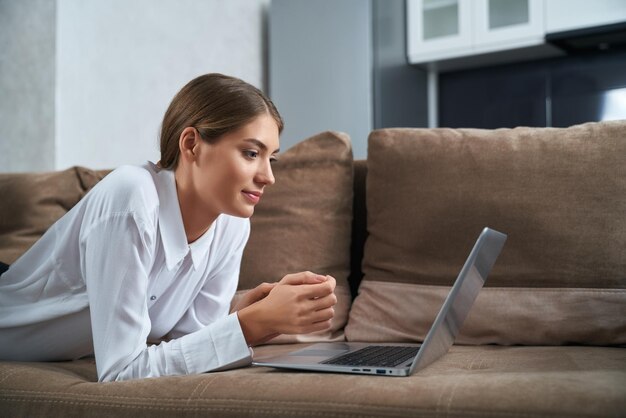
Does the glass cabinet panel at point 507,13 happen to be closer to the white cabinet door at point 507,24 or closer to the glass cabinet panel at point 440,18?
the white cabinet door at point 507,24

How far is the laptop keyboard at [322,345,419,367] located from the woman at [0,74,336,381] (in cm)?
7

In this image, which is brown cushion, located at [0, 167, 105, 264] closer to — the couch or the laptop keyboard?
the couch

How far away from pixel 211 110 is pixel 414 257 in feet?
1.87

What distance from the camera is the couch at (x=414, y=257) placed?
1.08m

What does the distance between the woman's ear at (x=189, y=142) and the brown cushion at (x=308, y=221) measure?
442mm

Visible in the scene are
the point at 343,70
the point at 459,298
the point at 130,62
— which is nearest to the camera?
the point at 459,298

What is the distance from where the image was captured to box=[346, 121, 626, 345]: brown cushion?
1.47m

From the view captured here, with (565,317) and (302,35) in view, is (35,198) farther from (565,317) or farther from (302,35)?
(302,35)

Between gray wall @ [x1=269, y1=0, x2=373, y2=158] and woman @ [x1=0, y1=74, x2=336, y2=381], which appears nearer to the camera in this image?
woman @ [x1=0, y1=74, x2=336, y2=381]

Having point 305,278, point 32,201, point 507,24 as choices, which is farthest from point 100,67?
point 305,278

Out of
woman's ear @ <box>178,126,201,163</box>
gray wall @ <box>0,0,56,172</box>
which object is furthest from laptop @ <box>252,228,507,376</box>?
gray wall @ <box>0,0,56,172</box>

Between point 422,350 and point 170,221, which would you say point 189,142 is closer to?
point 170,221

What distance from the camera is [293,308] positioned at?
114 centimetres

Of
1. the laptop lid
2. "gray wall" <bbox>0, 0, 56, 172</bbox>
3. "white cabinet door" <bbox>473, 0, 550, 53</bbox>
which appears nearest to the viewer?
the laptop lid
